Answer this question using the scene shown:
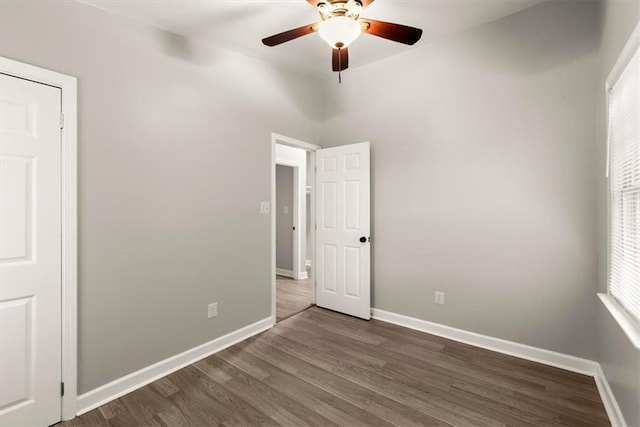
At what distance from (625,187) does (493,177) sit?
3.41 ft

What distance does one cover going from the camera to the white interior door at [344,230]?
3338 mm

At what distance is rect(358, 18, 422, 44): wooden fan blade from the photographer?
177cm

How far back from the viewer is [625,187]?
1614 mm

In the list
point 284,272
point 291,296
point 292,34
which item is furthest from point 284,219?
point 292,34

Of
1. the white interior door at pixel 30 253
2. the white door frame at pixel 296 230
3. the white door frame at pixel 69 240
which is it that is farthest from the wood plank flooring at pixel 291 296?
the white interior door at pixel 30 253

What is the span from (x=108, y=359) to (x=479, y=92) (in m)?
3.70

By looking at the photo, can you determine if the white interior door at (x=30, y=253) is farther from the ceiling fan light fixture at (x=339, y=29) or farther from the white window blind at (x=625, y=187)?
the white window blind at (x=625, y=187)

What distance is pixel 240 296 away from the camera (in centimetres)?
291

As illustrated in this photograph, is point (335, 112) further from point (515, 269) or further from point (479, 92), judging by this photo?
point (515, 269)

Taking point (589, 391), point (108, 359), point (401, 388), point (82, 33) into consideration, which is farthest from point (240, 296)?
point (589, 391)

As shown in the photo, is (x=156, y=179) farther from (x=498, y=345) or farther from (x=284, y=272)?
(x=284, y=272)

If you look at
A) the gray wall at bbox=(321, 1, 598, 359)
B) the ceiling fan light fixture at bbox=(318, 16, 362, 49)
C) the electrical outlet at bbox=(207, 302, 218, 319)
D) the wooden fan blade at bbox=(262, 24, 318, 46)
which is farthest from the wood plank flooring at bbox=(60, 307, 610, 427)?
the wooden fan blade at bbox=(262, 24, 318, 46)

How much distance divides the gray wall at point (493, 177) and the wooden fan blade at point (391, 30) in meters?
1.23

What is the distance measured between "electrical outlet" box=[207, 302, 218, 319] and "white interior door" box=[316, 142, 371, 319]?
1.42 meters
